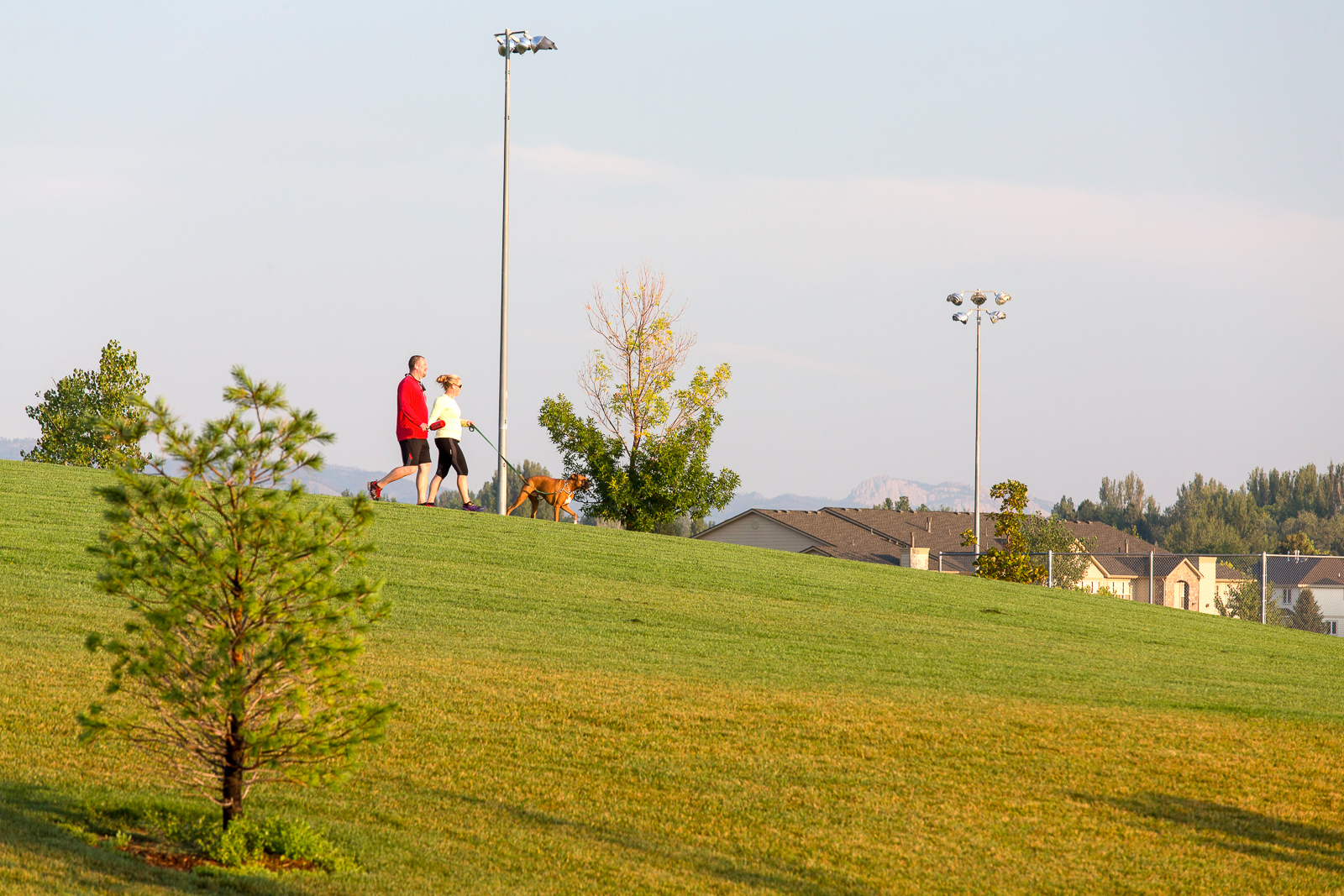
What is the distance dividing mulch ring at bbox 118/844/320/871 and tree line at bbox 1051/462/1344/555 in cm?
9748

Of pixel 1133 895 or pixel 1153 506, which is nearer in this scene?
pixel 1133 895

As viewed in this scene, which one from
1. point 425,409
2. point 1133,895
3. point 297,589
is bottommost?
point 1133,895

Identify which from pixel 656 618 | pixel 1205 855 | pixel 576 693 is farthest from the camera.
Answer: pixel 656 618

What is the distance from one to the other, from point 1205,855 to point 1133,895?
86cm

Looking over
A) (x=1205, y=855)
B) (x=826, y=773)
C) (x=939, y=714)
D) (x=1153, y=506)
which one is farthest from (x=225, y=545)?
(x=1153, y=506)

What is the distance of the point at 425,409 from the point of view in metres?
16.2

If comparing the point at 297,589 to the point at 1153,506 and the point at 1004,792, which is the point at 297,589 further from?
the point at 1153,506

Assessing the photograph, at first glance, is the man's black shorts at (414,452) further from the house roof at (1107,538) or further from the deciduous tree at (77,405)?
the house roof at (1107,538)

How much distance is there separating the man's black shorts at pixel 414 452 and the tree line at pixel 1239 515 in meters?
87.8

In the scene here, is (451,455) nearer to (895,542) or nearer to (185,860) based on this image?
(185,860)

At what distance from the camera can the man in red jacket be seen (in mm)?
16047

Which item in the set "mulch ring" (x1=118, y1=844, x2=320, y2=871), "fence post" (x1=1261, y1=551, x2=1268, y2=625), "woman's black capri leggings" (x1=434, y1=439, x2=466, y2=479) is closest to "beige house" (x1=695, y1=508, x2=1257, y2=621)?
"fence post" (x1=1261, y1=551, x2=1268, y2=625)

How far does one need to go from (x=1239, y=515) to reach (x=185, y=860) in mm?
121626

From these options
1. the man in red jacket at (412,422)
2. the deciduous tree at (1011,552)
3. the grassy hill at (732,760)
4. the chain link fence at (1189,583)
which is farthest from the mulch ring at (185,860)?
the chain link fence at (1189,583)
